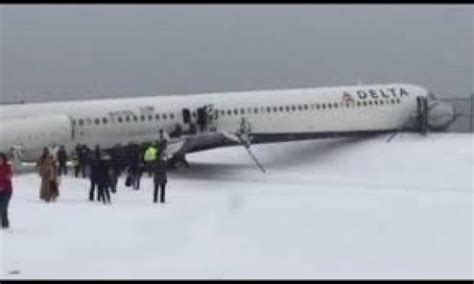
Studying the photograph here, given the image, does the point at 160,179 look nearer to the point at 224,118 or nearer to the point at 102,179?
the point at 102,179

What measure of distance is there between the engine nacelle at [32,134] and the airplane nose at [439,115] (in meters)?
19.0

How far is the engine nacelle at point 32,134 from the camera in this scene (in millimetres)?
32812

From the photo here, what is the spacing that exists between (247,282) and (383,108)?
103 ft

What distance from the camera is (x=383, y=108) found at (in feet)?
A: 142

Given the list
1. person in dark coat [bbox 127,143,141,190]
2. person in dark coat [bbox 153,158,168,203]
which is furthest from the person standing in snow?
person in dark coat [bbox 127,143,141,190]

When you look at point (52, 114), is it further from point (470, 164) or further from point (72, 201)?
point (470, 164)

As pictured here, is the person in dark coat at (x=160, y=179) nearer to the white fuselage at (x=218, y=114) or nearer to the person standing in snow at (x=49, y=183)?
the person standing in snow at (x=49, y=183)

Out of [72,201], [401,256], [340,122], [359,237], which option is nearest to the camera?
[401,256]

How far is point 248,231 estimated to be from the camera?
17.8 m

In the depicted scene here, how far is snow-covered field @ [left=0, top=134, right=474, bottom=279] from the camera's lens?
46.1 ft

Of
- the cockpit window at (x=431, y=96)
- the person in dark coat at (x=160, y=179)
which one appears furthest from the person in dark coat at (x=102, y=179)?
the cockpit window at (x=431, y=96)

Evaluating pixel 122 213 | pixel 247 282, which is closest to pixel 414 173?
pixel 122 213

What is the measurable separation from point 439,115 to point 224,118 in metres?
12.5

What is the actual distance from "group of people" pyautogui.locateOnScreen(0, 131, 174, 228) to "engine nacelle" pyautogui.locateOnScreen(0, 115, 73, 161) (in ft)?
2.13
